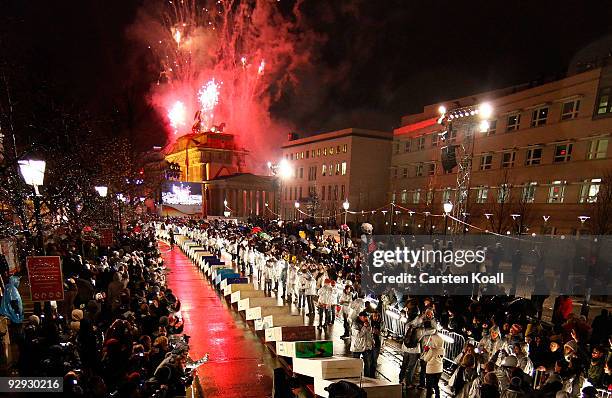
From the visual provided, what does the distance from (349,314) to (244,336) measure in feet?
11.2

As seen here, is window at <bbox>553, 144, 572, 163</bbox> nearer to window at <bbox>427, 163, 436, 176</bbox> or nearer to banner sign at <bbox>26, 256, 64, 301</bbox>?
window at <bbox>427, 163, 436, 176</bbox>

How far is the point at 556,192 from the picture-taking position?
28.4 m

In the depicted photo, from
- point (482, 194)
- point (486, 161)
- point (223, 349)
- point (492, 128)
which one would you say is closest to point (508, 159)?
point (486, 161)

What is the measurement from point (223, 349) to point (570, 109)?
30.7 meters

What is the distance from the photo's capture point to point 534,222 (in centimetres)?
2978

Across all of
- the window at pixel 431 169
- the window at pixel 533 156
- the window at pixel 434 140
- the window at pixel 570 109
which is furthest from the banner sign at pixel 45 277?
the window at pixel 434 140

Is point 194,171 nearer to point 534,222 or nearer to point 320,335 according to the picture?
point 534,222

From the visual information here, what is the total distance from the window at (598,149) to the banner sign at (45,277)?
31.5 m

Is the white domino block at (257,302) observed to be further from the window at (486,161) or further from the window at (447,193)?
the window at (447,193)

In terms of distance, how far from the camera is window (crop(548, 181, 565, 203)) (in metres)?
28.0

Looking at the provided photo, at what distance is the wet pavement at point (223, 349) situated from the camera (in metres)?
8.23

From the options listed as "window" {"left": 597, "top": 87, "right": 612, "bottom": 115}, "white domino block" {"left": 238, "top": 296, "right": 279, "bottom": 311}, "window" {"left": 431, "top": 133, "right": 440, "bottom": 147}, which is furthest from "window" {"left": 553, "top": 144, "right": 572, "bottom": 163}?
"white domino block" {"left": 238, "top": 296, "right": 279, "bottom": 311}

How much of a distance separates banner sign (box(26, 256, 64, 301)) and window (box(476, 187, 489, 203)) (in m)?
33.9

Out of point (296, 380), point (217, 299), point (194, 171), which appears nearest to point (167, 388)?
point (296, 380)
